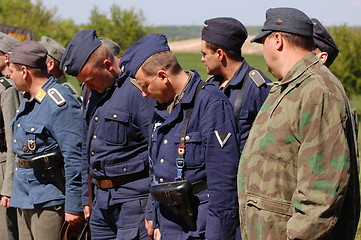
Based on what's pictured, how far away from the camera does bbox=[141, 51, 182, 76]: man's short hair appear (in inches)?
146

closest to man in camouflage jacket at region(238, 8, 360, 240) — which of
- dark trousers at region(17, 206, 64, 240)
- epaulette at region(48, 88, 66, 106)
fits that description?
epaulette at region(48, 88, 66, 106)

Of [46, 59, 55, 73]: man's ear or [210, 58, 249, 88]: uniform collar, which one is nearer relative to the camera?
[210, 58, 249, 88]: uniform collar

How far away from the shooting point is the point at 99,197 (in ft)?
14.5

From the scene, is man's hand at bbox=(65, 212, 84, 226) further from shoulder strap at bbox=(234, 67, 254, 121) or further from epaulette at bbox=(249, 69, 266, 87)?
epaulette at bbox=(249, 69, 266, 87)

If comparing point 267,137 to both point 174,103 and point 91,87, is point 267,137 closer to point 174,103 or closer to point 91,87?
point 174,103

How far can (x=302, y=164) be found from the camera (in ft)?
9.23

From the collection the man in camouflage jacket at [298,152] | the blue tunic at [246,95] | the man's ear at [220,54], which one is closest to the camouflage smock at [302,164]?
the man in camouflage jacket at [298,152]

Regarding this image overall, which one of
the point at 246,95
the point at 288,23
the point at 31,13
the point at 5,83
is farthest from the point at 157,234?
the point at 31,13

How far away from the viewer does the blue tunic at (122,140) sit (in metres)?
4.29

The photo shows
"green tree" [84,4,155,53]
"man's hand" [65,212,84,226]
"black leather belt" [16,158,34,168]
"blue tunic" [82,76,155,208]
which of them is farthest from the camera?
"green tree" [84,4,155,53]

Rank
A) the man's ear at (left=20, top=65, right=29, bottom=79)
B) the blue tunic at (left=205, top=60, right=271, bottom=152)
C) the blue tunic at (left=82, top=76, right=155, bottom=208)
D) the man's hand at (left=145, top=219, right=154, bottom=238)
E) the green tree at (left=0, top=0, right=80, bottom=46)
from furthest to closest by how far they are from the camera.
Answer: the green tree at (left=0, top=0, right=80, bottom=46), the man's ear at (left=20, top=65, right=29, bottom=79), the blue tunic at (left=205, top=60, right=271, bottom=152), the blue tunic at (left=82, top=76, right=155, bottom=208), the man's hand at (left=145, top=219, right=154, bottom=238)

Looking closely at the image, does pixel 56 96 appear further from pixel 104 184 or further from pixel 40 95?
pixel 104 184

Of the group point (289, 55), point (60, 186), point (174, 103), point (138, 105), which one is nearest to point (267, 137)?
point (289, 55)

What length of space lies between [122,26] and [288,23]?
21425 mm
